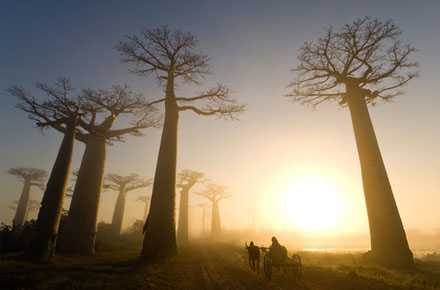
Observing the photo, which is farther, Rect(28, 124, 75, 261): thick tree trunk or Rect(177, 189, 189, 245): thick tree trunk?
Rect(177, 189, 189, 245): thick tree trunk

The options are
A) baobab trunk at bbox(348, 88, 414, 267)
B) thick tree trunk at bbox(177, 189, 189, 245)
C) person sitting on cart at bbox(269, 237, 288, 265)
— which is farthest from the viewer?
thick tree trunk at bbox(177, 189, 189, 245)

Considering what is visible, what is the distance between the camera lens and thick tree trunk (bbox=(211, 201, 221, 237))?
138 feet

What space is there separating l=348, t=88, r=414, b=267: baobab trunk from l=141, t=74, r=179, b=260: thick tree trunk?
8568mm

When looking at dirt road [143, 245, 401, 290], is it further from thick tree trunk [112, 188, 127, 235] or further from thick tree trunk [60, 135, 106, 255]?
thick tree trunk [112, 188, 127, 235]

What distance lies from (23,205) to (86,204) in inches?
1094

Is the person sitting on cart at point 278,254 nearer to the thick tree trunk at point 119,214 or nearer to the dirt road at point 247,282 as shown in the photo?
the dirt road at point 247,282

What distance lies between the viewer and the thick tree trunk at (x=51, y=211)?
1074 cm

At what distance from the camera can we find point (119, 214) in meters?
34.5

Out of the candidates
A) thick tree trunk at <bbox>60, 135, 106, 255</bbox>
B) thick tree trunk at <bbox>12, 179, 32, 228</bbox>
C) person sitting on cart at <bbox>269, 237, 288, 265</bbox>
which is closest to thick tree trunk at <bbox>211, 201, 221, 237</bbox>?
thick tree trunk at <bbox>12, 179, 32, 228</bbox>

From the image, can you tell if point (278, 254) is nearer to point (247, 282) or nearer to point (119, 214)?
point (247, 282)

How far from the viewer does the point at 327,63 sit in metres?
14.7

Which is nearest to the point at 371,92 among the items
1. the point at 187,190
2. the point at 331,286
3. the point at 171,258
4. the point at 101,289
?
the point at 331,286

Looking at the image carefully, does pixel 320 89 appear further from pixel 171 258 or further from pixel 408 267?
pixel 171 258

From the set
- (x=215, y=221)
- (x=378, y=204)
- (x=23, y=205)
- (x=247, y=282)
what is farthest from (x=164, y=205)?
(x=23, y=205)
